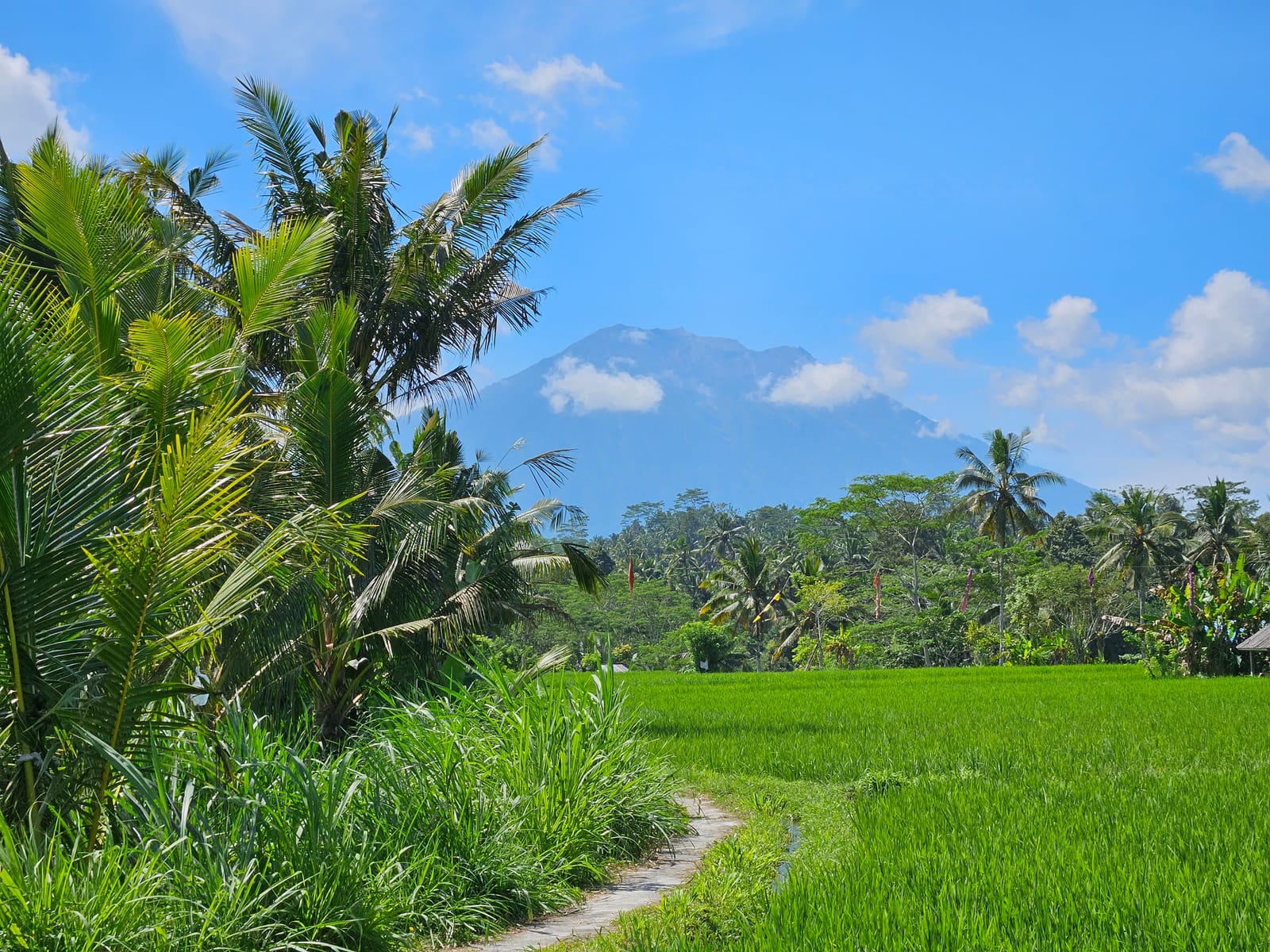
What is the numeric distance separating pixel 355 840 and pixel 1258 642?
84.5ft

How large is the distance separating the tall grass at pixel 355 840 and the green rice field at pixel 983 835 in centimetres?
79

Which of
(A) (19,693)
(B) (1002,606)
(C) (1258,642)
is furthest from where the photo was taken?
(B) (1002,606)

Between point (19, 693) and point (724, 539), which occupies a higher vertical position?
point (724, 539)

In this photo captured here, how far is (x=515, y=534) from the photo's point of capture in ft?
42.4

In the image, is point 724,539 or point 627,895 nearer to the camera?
point 627,895

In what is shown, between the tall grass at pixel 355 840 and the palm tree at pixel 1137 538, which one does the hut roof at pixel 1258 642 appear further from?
the tall grass at pixel 355 840

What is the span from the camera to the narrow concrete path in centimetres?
487

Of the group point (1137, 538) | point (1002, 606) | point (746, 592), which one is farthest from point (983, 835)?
point (746, 592)

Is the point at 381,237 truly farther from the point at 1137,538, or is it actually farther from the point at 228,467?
the point at 1137,538

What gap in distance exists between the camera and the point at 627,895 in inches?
226

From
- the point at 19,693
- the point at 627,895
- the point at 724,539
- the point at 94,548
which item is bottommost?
the point at 627,895

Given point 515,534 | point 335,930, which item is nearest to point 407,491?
point 515,534

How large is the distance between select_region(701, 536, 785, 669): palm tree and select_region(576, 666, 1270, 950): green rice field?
3060 cm

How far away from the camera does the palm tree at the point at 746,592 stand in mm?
45844
